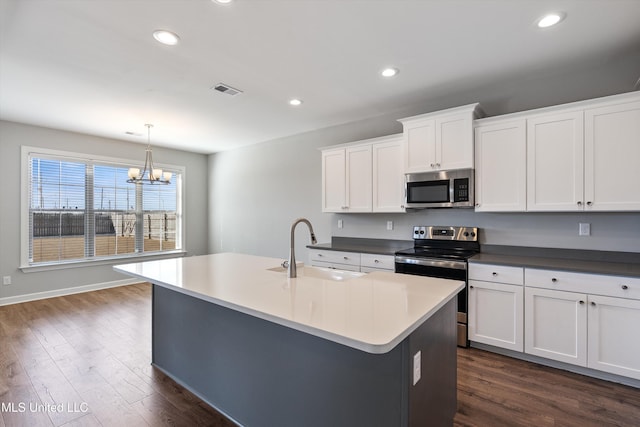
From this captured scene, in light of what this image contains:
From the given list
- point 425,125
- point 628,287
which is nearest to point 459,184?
point 425,125

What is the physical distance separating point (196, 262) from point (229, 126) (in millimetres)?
2713

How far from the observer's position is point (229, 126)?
468 cm

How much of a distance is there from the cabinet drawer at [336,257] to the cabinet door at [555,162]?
6.05 ft

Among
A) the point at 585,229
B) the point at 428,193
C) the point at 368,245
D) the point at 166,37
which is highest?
the point at 166,37

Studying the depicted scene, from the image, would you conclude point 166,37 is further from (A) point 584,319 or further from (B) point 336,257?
(A) point 584,319

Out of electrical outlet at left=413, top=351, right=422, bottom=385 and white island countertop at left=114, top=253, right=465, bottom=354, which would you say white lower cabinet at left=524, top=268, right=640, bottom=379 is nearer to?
white island countertop at left=114, top=253, right=465, bottom=354

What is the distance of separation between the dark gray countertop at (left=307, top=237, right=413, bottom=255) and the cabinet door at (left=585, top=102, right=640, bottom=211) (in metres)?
1.82

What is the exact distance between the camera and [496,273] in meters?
2.74

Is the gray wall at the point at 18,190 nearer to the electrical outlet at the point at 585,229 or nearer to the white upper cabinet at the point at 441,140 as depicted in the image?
the white upper cabinet at the point at 441,140

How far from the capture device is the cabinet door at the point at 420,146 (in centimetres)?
328

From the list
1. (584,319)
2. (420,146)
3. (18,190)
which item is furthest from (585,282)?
(18,190)

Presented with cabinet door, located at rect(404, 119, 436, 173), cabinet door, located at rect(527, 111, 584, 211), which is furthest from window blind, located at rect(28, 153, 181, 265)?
cabinet door, located at rect(527, 111, 584, 211)

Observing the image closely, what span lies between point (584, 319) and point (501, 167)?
4.62 ft

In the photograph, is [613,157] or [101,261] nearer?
[613,157]
